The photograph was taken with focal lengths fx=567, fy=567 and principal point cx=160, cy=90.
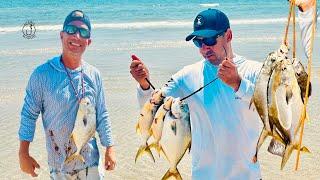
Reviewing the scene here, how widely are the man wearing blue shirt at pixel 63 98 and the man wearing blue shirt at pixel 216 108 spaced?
96cm

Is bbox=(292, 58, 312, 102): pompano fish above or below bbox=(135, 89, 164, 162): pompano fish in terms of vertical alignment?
above

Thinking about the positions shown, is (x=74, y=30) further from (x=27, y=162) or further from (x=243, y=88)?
(x=243, y=88)

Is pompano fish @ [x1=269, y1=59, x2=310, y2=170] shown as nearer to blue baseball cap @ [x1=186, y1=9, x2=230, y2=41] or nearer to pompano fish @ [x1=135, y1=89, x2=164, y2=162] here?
pompano fish @ [x1=135, y1=89, x2=164, y2=162]

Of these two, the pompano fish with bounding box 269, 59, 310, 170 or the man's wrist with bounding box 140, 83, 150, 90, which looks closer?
the pompano fish with bounding box 269, 59, 310, 170

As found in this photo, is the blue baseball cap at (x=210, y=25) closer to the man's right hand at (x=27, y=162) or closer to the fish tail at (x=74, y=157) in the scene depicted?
the fish tail at (x=74, y=157)

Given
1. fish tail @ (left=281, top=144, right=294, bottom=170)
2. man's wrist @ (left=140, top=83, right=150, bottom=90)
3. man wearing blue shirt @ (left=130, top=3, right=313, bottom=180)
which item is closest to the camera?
fish tail @ (left=281, top=144, right=294, bottom=170)

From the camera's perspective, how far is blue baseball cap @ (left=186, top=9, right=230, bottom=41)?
13.5 feet

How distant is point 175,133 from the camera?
3.56m

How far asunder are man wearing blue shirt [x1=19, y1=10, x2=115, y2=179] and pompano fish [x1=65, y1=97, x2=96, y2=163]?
366mm

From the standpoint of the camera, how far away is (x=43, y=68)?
16.3 feet

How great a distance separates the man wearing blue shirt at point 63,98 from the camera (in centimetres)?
491

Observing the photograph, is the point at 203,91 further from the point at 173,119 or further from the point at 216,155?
the point at 173,119

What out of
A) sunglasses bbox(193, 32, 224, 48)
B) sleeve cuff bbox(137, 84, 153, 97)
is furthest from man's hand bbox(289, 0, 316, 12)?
sleeve cuff bbox(137, 84, 153, 97)

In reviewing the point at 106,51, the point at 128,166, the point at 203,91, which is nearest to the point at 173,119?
the point at 203,91
